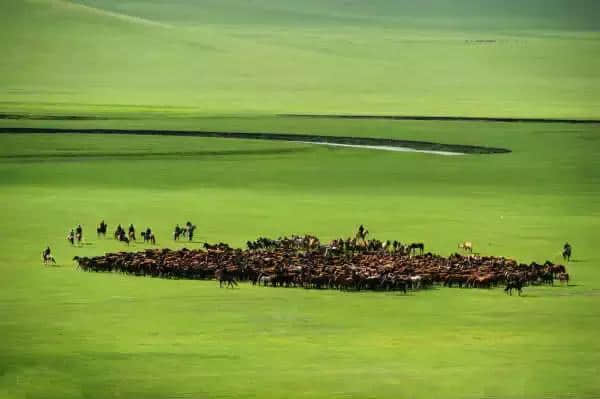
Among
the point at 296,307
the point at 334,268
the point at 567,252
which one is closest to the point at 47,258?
the point at 334,268

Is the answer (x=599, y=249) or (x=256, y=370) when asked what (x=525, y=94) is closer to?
(x=599, y=249)

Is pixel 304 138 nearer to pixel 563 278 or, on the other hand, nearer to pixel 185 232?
pixel 185 232

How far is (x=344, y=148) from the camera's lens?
53312 mm

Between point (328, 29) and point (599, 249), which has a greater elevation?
point (328, 29)

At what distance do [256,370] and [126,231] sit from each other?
12803mm

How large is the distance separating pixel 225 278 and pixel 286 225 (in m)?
7.67

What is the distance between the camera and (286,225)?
31406 mm

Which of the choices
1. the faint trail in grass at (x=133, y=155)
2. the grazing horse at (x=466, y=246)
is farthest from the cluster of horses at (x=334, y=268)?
the faint trail in grass at (x=133, y=155)

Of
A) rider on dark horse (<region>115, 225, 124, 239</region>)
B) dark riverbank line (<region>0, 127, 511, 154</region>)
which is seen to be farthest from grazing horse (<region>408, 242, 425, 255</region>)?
dark riverbank line (<region>0, 127, 511, 154</region>)

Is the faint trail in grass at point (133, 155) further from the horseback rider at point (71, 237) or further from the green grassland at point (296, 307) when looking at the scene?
the horseback rider at point (71, 237)

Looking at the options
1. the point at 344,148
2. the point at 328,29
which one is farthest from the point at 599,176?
the point at 328,29

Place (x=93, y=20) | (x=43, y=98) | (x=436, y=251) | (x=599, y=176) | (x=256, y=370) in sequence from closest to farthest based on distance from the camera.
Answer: (x=256, y=370), (x=436, y=251), (x=599, y=176), (x=43, y=98), (x=93, y=20)

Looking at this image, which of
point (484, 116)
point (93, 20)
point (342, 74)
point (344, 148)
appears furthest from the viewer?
point (93, 20)

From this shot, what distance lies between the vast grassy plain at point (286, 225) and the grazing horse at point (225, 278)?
0.82 ft
